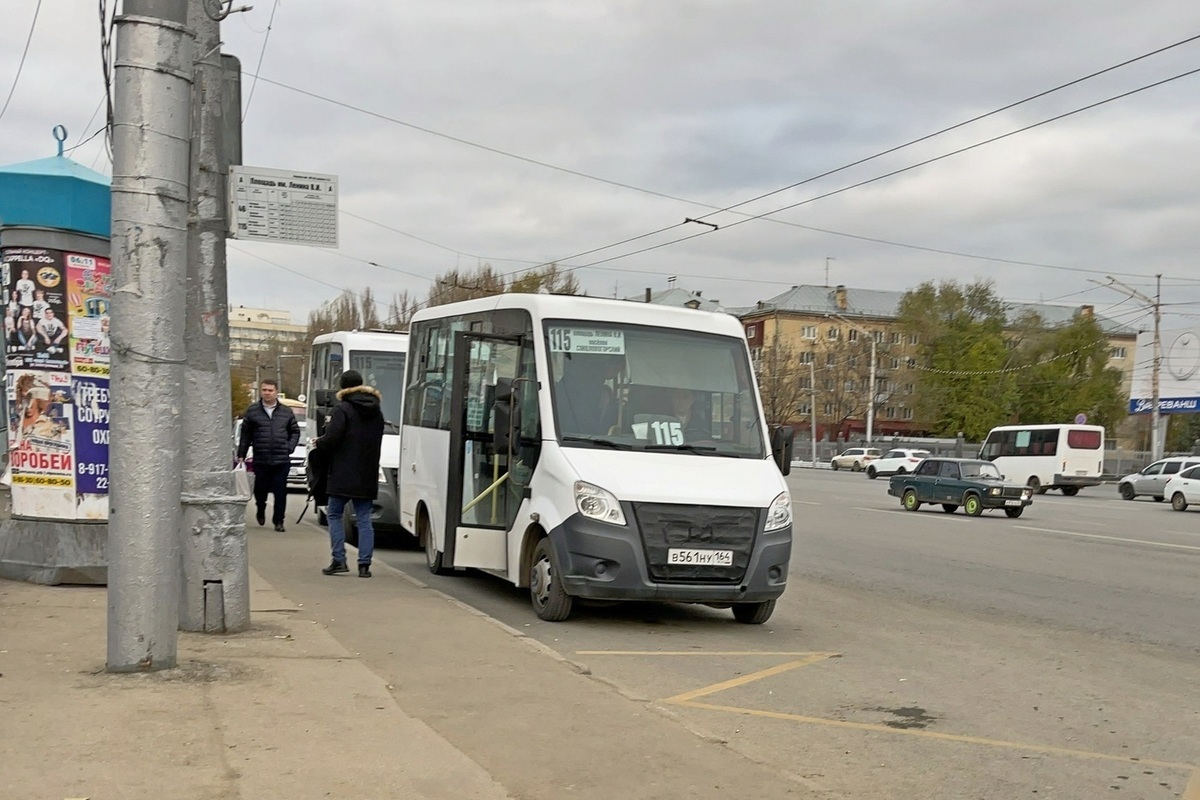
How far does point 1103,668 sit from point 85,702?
6.88 meters

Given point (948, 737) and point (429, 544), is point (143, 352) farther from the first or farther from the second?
point (429, 544)

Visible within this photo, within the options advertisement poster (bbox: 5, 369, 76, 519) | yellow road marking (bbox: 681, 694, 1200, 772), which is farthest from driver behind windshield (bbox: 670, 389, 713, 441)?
advertisement poster (bbox: 5, 369, 76, 519)

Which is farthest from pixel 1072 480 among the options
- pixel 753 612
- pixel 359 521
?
pixel 359 521

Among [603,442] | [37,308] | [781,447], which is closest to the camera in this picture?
[37,308]

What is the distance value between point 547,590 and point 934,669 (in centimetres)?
307

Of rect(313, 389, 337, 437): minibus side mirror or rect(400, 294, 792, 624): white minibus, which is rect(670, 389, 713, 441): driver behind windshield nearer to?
rect(400, 294, 792, 624): white minibus

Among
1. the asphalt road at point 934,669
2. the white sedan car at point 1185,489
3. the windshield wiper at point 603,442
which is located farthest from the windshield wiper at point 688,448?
the white sedan car at point 1185,489

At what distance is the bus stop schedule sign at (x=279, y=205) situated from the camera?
8172 millimetres

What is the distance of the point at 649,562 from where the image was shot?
995 centimetres

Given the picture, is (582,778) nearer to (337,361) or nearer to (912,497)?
(337,361)

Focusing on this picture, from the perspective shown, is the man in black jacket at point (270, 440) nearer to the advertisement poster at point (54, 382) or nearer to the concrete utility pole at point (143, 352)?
the advertisement poster at point (54, 382)

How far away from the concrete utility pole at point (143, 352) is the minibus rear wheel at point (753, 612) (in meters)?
5.35

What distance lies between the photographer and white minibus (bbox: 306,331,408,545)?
16.2 metres

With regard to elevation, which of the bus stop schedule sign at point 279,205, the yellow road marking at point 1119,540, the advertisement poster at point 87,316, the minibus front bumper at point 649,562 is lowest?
the yellow road marking at point 1119,540
